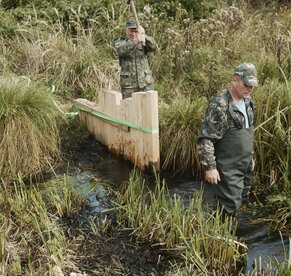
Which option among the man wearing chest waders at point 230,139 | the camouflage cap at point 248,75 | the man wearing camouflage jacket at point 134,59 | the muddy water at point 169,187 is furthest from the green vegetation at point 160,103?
the camouflage cap at point 248,75

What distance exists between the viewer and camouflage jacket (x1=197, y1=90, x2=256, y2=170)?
179 inches

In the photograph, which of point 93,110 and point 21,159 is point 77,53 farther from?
point 21,159

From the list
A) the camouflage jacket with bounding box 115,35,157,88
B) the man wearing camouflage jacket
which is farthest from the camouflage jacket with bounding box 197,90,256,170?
the camouflage jacket with bounding box 115,35,157,88

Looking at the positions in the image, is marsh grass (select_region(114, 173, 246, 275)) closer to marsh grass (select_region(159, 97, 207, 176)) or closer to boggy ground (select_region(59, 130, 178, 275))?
boggy ground (select_region(59, 130, 178, 275))

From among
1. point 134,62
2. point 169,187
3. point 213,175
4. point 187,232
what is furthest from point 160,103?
point 187,232

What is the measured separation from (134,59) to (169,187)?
1.97 metres

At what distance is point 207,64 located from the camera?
8203 millimetres

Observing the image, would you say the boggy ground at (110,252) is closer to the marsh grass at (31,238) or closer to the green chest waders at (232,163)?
the marsh grass at (31,238)

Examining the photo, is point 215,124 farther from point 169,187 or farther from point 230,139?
point 169,187

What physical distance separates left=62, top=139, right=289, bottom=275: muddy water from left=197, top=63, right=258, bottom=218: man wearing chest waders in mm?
441

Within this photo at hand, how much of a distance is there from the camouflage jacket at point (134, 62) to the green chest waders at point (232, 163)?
268 cm

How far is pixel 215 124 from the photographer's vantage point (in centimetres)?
461

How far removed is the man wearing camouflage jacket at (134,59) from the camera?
273 inches

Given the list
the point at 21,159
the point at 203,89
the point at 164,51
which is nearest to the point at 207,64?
the point at 203,89
